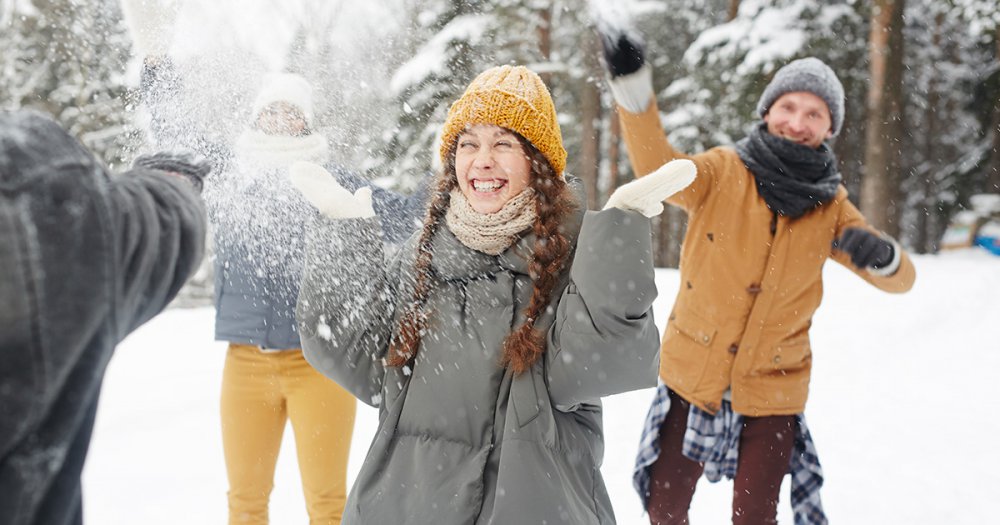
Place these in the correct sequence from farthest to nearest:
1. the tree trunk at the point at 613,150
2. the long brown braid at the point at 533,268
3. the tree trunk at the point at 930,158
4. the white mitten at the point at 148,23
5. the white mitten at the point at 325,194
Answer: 1. the tree trunk at the point at 930,158
2. the tree trunk at the point at 613,150
3. the white mitten at the point at 148,23
4. the white mitten at the point at 325,194
5. the long brown braid at the point at 533,268

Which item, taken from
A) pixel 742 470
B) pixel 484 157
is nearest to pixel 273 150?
pixel 484 157

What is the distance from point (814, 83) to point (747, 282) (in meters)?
0.95

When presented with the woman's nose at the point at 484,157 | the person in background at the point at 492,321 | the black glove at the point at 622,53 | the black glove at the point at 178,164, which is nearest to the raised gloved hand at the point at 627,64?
the black glove at the point at 622,53

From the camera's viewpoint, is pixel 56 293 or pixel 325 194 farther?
pixel 325 194

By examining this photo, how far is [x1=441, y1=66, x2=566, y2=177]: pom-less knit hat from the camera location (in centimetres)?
217

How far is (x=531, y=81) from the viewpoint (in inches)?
89.5

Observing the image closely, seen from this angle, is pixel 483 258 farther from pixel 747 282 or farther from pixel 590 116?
pixel 590 116

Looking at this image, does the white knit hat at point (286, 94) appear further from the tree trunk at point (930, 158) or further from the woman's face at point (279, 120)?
the tree trunk at point (930, 158)

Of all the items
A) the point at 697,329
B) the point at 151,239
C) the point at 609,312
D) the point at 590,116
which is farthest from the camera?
the point at 590,116

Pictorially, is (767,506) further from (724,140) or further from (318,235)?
(724,140)

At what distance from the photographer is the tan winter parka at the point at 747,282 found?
3.01 meters

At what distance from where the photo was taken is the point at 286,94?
3.19 m

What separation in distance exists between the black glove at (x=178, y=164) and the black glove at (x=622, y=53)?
2005 millimetres

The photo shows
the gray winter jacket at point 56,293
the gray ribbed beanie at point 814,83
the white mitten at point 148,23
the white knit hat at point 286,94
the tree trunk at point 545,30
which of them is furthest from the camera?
the tree trunk at point 545,30
